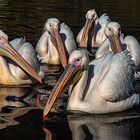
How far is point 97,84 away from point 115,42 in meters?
2.25

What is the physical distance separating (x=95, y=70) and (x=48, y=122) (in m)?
1.09

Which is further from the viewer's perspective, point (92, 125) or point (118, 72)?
point (118, 72)

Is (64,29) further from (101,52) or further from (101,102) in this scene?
(101,102)

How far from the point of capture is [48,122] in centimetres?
669

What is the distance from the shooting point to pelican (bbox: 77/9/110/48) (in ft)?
39.3

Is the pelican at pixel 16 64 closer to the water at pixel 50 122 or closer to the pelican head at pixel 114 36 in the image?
the water at pixel 50 122

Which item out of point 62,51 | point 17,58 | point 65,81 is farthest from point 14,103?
point 62,51

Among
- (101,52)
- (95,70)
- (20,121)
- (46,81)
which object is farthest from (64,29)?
(20,121)

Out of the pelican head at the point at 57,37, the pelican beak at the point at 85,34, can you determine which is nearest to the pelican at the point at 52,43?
the pelican head at the point at 57,37

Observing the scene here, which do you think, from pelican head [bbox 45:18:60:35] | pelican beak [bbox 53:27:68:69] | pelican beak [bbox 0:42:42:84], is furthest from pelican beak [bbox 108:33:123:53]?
pelican beak [bbox 0:42:42:84]

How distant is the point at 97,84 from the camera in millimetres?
7000

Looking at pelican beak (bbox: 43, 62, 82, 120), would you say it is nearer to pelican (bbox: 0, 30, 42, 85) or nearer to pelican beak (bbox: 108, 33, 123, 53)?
pelican (bbox: 0, 30, 42, 85)

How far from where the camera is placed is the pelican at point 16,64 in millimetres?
8086

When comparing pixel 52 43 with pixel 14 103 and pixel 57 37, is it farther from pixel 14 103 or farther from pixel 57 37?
pixel 14 103
